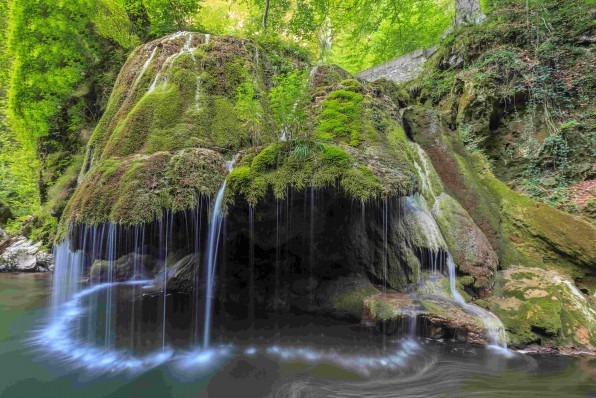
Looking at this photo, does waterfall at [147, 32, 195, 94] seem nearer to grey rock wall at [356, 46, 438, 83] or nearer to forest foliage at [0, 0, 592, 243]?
forest foliage at [0, 0, 592, 243]

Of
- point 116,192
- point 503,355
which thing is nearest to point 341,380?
point 503,355

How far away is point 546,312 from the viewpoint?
4516 mm

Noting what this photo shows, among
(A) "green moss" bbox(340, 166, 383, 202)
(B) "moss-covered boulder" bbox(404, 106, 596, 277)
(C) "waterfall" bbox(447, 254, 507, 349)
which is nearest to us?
(A) "green moss" bbox(340, 166, 383, 202)

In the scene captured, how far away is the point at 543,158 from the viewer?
791 cm

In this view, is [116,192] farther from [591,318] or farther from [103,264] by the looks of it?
[591,318]

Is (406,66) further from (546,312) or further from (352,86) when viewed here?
(546,312)

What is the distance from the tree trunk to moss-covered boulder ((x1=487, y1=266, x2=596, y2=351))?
10.6 meters

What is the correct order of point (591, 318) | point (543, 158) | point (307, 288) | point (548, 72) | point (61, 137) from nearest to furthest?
1. point (591, 318)
2. point (307, 288)
3. point (543, 158)
4. point (548, 72)
5. point (61, 137)

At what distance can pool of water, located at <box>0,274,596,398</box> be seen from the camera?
3521 mm

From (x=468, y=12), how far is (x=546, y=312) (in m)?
12.3

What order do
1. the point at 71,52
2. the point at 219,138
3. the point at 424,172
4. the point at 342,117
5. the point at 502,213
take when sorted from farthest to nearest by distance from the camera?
1. the point at 71,52
2. the point at 424,172
3. the point at 502,213
4. the point at 342,117
5. the point at 219,138

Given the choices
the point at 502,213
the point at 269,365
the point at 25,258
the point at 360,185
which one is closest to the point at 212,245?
the point at 269,365

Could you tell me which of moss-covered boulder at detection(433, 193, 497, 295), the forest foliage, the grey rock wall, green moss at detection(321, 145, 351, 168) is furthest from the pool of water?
the grey rock wall

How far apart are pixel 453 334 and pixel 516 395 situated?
1.24 metres
